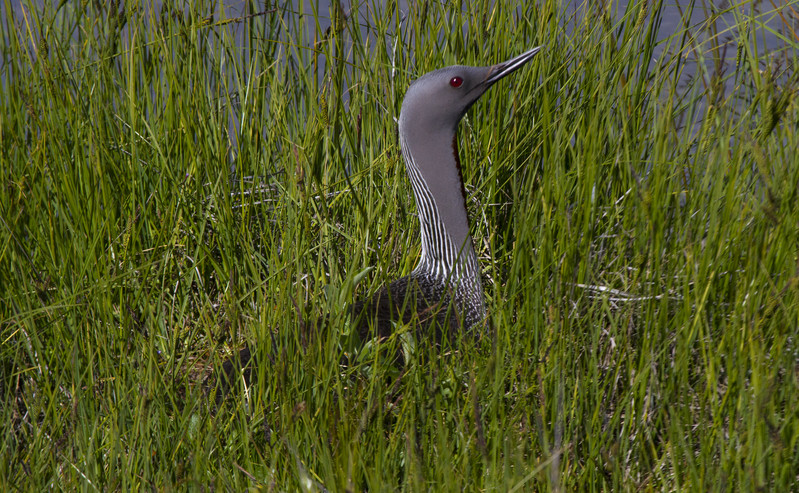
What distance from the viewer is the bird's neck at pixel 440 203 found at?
2803 millimetres

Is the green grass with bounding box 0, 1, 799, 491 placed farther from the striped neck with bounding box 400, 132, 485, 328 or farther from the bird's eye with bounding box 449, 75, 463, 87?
the bird's eye with bounding box 449, 75, 463, 87

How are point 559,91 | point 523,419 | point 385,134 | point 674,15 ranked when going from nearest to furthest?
point 523,419 < point 559,91 < point 385,134 < point 674,15

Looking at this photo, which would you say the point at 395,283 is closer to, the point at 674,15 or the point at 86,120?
the point at 86,120

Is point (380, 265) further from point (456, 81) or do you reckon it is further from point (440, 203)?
point (456, 81)

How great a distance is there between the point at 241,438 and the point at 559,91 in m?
1.66

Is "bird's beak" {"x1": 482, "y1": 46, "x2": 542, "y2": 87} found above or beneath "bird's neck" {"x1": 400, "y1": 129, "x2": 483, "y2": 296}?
above

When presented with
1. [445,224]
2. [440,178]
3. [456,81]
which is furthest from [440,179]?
[456,81]

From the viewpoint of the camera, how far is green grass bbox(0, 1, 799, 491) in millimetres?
1800

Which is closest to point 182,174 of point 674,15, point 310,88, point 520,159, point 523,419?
point 310,88

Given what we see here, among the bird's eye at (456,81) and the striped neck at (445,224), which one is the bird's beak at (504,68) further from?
the striped neck at (445,224)

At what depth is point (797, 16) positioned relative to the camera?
291 centimetres

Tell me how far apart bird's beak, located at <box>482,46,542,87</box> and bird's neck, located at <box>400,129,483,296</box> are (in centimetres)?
21

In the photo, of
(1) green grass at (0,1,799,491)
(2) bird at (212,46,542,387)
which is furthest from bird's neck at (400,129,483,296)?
(1) green grass at (0,1,799,491)

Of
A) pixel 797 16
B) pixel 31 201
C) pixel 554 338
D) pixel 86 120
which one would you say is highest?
pixel 797 16
